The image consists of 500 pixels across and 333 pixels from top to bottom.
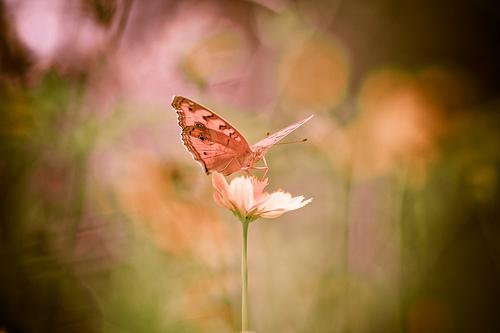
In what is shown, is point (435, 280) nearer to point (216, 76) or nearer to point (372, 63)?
point (372, 63)

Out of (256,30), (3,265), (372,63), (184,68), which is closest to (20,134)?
(3,265)

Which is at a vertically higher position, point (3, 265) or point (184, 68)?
point (184, 68)

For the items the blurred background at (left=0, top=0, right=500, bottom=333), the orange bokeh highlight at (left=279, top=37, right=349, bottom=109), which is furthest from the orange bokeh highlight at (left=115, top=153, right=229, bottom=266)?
the orange bokeh highlight at (left=279, top=37, right=349, bottom=109)

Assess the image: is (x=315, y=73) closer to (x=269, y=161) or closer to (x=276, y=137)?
(x=269, y=161)

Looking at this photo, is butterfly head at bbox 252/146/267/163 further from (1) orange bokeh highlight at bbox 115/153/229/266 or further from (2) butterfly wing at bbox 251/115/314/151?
(1) orange bokeh highlight at bbox 115/153/229/266

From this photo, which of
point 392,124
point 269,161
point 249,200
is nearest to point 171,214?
point 269,161

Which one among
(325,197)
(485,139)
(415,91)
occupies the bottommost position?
(325,197)

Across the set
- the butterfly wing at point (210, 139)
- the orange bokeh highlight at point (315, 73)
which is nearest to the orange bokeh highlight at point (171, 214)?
the butterfly wing at point (210, 139)
